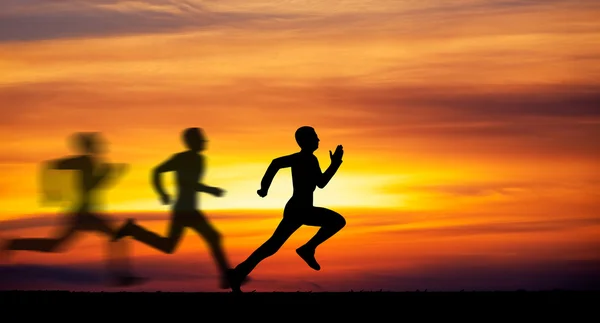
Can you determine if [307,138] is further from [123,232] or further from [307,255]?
[123,232]

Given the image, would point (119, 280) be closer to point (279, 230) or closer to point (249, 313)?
point (279, 230)

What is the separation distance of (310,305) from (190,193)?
3.46 metres

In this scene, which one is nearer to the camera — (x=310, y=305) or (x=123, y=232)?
(x=310, y=305)

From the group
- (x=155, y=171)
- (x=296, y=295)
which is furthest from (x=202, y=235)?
(x=296, y=295)

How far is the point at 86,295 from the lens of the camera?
15852 millimetres

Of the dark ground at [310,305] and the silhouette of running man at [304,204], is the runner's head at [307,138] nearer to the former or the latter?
the silhouette of running man at [304,204]

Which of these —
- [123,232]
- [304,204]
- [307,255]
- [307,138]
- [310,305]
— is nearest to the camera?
[310,305]

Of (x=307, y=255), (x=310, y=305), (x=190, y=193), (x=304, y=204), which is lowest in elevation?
(x=310, y=305)

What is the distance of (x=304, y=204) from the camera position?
15633 millimetres

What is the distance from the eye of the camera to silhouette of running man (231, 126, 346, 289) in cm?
1548

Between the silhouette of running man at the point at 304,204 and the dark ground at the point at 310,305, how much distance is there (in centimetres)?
55

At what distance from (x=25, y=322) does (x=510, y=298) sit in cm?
550

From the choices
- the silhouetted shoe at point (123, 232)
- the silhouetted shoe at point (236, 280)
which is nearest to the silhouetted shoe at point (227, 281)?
the silhouetted shoe at point (236, 280)

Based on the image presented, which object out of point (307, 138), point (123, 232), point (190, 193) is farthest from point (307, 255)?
point (123, 232)
